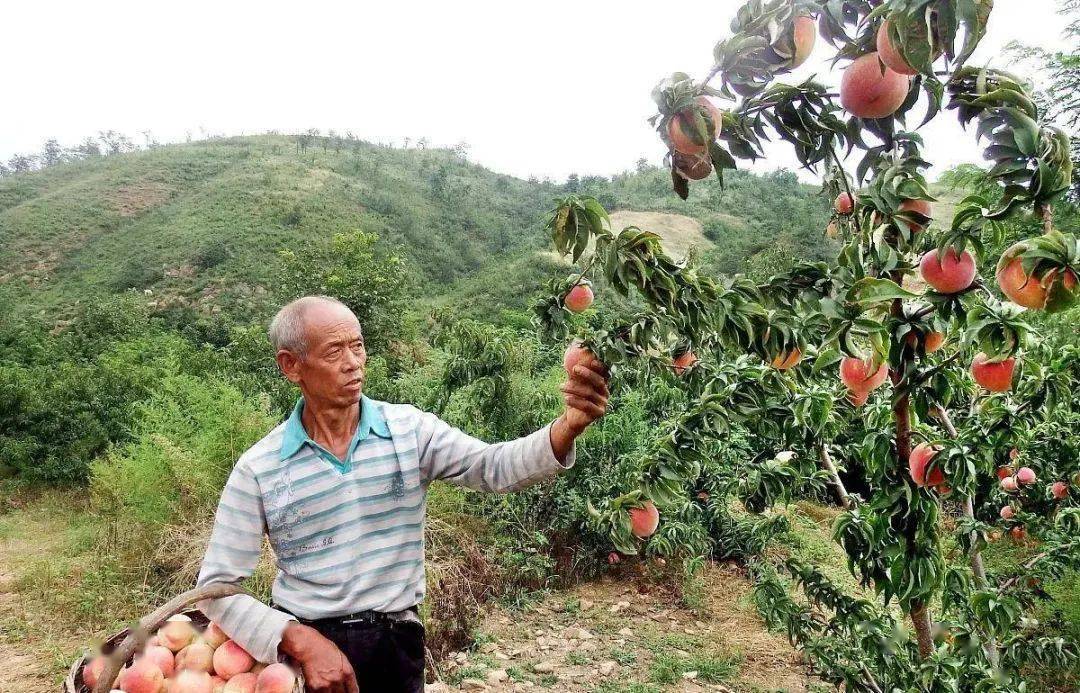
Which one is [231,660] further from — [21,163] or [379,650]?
[21,163]

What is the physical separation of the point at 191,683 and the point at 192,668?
0.29 ft

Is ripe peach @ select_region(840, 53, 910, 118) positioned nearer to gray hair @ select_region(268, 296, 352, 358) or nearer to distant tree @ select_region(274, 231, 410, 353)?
gray hair @ select_region(268, 296, 352, 358)

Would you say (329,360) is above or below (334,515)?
above

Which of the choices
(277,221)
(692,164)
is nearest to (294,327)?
(692,164)

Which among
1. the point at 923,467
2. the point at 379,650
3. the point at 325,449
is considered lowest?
the point at 379,650

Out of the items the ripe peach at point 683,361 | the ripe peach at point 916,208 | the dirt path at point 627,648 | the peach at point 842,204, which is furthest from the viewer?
the dirt path at point 627,648

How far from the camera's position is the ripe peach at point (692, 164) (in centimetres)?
97

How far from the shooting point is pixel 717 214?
93.0ft

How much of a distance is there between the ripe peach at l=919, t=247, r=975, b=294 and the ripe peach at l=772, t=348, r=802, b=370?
0.85ft

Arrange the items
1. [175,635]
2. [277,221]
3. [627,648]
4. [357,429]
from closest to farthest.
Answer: [175,635] → [357,429] → [627,648] → [277,221]

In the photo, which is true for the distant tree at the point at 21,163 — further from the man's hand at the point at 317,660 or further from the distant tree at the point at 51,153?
the man's hand at the point at 317,660

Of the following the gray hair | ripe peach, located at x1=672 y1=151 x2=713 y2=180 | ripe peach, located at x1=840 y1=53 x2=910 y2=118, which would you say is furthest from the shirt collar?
ripe peach, located at x1=840 y1=53 x2=910 y2=118

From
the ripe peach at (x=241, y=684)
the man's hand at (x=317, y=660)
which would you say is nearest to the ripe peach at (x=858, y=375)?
the man's hand at (x=317, y=660)

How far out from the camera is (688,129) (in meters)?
0.93
